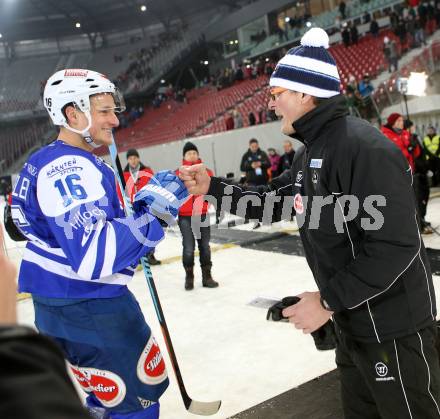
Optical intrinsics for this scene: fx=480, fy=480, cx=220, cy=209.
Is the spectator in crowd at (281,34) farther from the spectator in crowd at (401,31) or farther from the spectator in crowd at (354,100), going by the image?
the spectator in crowd at (354,100)

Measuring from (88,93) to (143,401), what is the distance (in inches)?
51.9

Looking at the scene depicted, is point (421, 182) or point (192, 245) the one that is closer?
point (192, 245)

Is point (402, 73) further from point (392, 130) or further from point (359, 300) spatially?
point (359, 300)

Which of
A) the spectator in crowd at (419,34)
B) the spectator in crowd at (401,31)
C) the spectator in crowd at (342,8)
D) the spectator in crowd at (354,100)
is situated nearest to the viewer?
the spectator in crowd at (354,100)

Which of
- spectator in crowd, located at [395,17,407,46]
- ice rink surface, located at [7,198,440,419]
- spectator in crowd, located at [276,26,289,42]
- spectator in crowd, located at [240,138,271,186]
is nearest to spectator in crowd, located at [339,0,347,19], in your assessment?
spectator in crowd, located at [276,26,289,42]

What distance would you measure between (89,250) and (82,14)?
39321 millimetres

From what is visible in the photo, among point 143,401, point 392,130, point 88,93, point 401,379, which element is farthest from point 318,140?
point 392,130

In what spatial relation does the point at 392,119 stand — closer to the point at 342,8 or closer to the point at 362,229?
the point at 362,229

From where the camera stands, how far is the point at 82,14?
120ft

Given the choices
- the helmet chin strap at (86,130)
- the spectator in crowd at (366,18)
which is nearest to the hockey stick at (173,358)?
the helmet chin strap at (86,130)

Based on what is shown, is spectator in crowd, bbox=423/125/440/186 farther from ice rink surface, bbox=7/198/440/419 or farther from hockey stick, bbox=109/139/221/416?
hockey stick, bbox=109/139/221/416

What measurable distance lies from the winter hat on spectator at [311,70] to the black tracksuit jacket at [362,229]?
0.24 ft

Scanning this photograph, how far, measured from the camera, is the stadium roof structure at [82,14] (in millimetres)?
34031

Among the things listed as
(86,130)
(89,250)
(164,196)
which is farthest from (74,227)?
(86,130)
